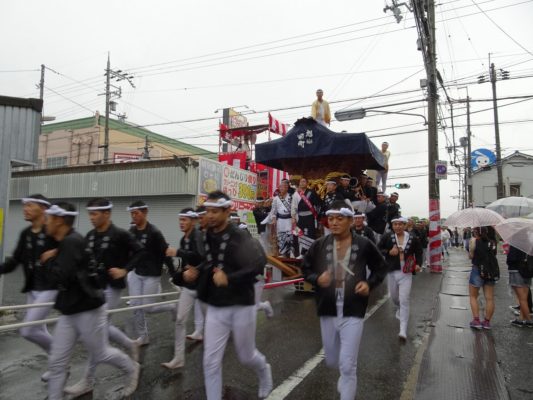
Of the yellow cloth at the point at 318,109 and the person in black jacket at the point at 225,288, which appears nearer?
the person in black jacket at the point at 225,288

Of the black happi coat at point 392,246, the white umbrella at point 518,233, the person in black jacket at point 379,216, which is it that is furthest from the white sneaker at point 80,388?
the person in black jacket at point 379,216

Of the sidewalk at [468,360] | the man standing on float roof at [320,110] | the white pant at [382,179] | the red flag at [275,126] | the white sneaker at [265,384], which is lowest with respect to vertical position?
the sidewalk at [468,360]

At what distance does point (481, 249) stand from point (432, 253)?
28.4 feet

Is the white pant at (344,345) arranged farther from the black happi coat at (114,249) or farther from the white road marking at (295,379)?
the black happi coat at (114,249)

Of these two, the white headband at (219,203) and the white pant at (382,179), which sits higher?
the white pant at (382,179)

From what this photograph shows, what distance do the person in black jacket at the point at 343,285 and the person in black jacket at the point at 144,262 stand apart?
8.06ft

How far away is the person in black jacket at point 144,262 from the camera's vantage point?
17.8 feet

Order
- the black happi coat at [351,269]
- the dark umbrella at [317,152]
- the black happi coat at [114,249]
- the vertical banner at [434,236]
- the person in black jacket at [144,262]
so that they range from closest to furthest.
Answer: the black happi coat at [351,269] → the black happi coat at [114,249] → the person in black jacket at [144,262] → the dark umbrella at [317,152] → the vertical banner at [434,236]

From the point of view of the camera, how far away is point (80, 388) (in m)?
3.97

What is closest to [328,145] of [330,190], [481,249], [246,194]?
[330,190]

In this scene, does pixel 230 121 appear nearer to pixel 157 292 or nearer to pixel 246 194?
pixel 246 194

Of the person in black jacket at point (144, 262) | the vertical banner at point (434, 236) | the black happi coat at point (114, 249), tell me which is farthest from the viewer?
the vertical banner at point (434, 236)

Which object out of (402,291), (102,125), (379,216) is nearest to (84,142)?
(102,125)

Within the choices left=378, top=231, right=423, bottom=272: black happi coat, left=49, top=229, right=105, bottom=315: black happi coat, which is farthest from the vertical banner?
left=49, top=229, right=105, bottom=315: black happi coat
